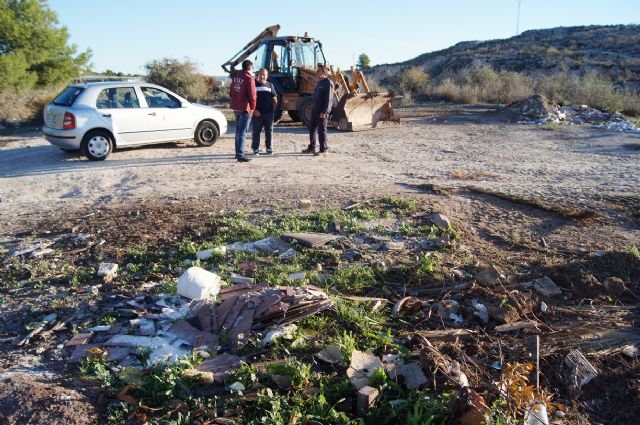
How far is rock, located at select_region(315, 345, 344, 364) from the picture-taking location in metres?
3.40

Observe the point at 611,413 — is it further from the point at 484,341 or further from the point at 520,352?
the point at 484,341

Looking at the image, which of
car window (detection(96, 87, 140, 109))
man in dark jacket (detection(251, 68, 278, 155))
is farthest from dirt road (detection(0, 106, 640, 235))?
car window (detection(96, 87, 140, 109))

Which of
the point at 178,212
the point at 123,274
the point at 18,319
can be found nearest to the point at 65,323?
the point at 18,319

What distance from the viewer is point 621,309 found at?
4.32 meters

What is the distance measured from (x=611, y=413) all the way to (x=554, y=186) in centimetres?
563

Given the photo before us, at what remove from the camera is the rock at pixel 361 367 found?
3.13 meters

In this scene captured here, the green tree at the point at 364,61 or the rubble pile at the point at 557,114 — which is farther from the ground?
the green tree at the point at 364,61

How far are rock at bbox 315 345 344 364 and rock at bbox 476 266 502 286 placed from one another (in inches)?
69.2

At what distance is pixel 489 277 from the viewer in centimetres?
451

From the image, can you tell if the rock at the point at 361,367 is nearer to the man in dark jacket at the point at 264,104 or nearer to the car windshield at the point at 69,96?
the man in dark jacket at the point at 264,104

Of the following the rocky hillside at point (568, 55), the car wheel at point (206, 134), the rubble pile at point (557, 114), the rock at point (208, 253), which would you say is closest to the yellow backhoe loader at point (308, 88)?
the car wheel at point (206, 134)

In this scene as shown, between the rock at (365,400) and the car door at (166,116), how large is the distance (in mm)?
Answer: 9399

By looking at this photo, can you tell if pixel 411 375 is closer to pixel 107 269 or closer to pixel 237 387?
pixel 237 387

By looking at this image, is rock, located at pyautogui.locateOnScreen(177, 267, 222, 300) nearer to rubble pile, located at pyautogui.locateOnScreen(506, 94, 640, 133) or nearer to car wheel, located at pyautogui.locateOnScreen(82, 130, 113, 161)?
car wheel, located at pyautogui.locateOnScreen(82, 130, 113, 161)
